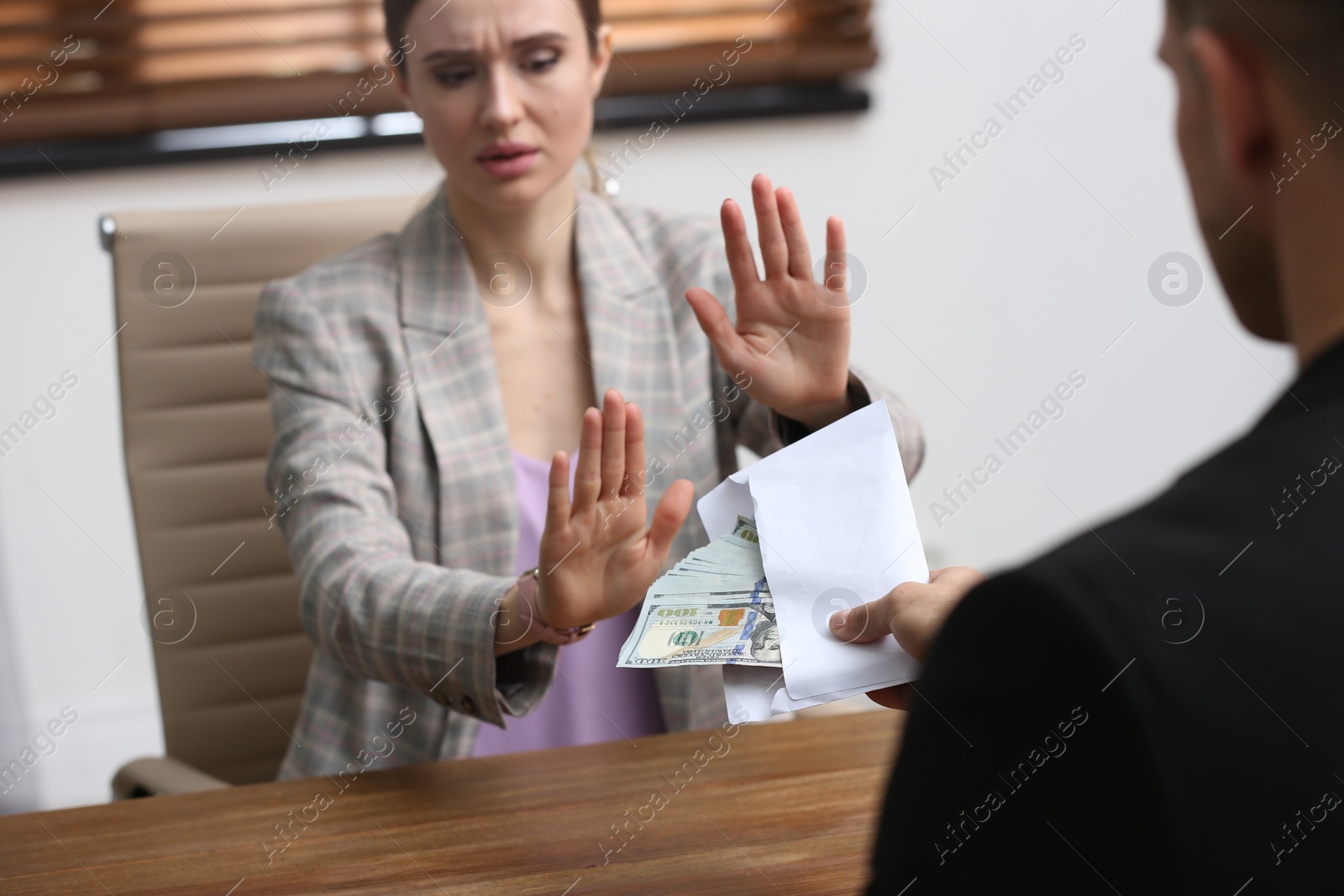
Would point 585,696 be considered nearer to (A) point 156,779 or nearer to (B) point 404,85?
(A) point 156,779

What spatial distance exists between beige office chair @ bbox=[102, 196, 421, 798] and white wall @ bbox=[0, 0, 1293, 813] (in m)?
0.78

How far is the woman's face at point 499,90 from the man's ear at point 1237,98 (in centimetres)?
92

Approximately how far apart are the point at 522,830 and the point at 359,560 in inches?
15.5

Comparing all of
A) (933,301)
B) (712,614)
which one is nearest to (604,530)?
(712,614)

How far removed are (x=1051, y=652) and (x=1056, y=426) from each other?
2.21 metres

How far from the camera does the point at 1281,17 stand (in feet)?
1.37

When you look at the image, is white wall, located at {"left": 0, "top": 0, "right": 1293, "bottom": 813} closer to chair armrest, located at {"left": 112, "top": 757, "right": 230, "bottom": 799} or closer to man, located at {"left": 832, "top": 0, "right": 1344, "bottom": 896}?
chair armrest, located at {"left": 112, "top": 757, "right": 230, "bottom": 799}

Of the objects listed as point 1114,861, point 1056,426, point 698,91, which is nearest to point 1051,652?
point 1114,861

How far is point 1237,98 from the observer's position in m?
0.43

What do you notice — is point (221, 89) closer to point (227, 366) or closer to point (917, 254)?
point (227, 366)

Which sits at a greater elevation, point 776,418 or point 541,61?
point 541,61

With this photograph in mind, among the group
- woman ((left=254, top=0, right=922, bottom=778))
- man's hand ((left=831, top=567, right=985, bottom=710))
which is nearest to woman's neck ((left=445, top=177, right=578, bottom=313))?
woman ((left=254, top=0, right=922, bottom=778))

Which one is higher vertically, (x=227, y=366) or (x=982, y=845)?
(x=227, y=366)

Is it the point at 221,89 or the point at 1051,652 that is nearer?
the point at 1051,652
